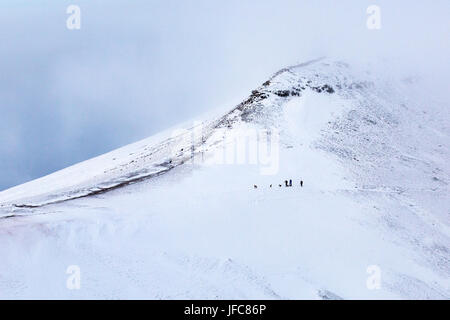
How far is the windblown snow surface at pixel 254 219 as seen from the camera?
23625mm

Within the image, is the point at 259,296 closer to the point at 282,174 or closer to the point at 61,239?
the point at 61,239

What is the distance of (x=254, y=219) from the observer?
31.1 metres

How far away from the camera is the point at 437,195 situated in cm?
4159

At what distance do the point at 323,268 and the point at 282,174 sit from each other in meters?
15.2

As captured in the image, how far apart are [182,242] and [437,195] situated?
2650cm

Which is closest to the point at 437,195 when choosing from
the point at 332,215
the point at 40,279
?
the point at 332,215

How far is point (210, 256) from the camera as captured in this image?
25.8m

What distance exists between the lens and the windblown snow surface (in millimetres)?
23625
